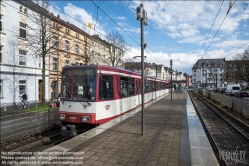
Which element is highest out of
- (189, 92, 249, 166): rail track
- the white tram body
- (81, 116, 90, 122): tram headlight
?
the white tram body

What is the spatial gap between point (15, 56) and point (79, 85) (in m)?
17.8

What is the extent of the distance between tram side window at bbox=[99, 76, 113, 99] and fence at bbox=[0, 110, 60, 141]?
2780 millimetres

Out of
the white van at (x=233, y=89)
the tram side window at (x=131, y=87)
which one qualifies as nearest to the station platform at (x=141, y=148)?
the tram side window at (x=131, y=87)

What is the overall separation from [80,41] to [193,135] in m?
33.8

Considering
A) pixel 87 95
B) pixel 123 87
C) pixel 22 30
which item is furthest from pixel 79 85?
pixel 22 30

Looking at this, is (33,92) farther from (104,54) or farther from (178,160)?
(178,160)

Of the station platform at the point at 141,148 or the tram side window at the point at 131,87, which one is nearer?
the station platform at the point at 141,148

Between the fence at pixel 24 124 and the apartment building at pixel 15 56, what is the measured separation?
12.8m

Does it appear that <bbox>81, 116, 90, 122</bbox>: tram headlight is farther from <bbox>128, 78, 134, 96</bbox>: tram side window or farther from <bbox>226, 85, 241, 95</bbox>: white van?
<bbox>226, 85, 241, 95</bbox>: white van

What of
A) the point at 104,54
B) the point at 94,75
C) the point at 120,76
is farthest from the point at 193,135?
the point at 104,54

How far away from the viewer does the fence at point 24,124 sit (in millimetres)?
7559

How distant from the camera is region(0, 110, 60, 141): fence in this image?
7559mm

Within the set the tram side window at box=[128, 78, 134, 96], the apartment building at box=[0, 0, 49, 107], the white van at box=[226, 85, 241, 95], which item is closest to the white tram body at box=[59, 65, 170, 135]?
the tram side window at box=[128, 78, 134, 96]

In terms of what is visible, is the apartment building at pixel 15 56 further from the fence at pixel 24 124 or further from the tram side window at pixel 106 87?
the tram side window at pixel 106 87
